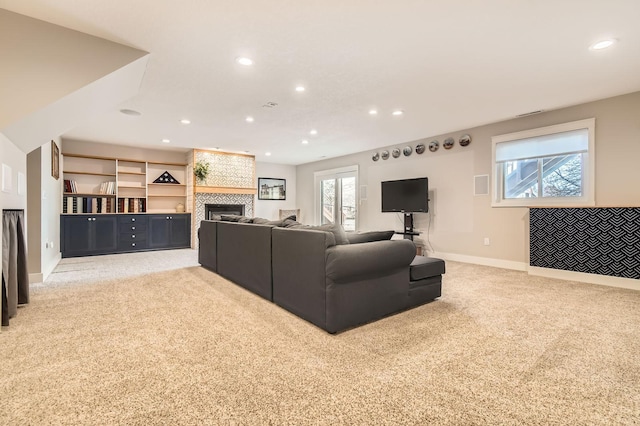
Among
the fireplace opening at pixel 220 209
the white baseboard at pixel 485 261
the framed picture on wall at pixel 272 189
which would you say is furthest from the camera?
the framed picture on wall at pixel 272 189

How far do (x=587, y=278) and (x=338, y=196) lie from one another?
5.59 m

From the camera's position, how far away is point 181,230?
23.9 feet

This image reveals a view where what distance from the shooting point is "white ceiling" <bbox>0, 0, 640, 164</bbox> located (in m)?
2.19

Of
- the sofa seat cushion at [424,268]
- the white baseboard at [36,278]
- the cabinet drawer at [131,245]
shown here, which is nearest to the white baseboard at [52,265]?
the white baseboard at [36,278]

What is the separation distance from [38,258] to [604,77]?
7.06 meters

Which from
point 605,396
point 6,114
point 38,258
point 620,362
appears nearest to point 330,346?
point 605,396

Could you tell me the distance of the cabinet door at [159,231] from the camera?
6883 mm

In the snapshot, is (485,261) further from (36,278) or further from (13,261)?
(36,278)

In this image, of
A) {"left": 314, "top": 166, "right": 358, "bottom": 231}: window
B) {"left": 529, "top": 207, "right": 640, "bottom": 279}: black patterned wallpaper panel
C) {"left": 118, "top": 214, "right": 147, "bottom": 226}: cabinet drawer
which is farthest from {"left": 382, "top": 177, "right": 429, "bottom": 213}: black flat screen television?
{"left": 118, "top": 214, "right": 147, "bottom": 226}: cabinet drawer

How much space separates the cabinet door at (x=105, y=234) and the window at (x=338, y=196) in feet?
16.6

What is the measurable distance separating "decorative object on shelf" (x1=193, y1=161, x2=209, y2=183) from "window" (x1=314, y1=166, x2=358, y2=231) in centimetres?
316

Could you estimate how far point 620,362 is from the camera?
186cm

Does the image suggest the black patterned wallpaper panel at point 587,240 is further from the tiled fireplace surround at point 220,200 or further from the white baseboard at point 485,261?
the tiled fireplace surround at point 220,200

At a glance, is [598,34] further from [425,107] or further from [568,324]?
[568,324]
